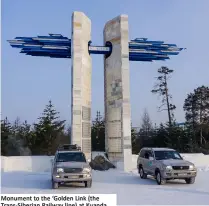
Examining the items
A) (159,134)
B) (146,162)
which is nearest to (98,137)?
(159,134)

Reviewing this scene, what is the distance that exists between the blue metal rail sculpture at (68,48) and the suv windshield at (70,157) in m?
13.4

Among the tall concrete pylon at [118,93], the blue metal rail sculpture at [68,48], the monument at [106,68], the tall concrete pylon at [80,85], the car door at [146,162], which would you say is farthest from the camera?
the blue metal rail sculpture at [68,48]

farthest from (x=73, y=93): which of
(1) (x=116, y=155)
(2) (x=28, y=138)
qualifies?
(2) (x=28, y=138)

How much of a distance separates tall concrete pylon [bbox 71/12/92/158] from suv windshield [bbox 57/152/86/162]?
907 centimetres

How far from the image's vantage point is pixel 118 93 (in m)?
28.4

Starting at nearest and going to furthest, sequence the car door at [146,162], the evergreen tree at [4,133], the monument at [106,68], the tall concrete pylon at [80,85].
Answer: the car door at [146,162], the tall concrete pylon at [80,85], the monument at [106,68], the evergreen tree at [4,133]

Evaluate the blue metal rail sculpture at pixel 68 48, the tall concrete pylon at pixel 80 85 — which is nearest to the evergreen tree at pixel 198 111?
the blue metal rail sculpture at pixel 68 48

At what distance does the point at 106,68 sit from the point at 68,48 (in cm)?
366

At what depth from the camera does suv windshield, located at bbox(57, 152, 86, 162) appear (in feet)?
55.7

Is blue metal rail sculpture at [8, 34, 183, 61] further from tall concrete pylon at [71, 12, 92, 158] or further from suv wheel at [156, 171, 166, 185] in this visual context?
suv wheel at [156, 171, 166, 185]

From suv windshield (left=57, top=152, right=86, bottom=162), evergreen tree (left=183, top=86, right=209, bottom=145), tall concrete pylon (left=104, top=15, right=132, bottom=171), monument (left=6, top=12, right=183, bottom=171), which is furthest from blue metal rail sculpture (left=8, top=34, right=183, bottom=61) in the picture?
evergreen tree (left=183, top=86, right=209, bottom=145)

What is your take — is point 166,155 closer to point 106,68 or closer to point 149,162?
point 149,162

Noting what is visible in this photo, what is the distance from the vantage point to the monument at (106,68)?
89.2 feet

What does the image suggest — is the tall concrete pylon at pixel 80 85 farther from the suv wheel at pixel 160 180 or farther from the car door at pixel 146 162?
the suv wheel at pixel 160 180
